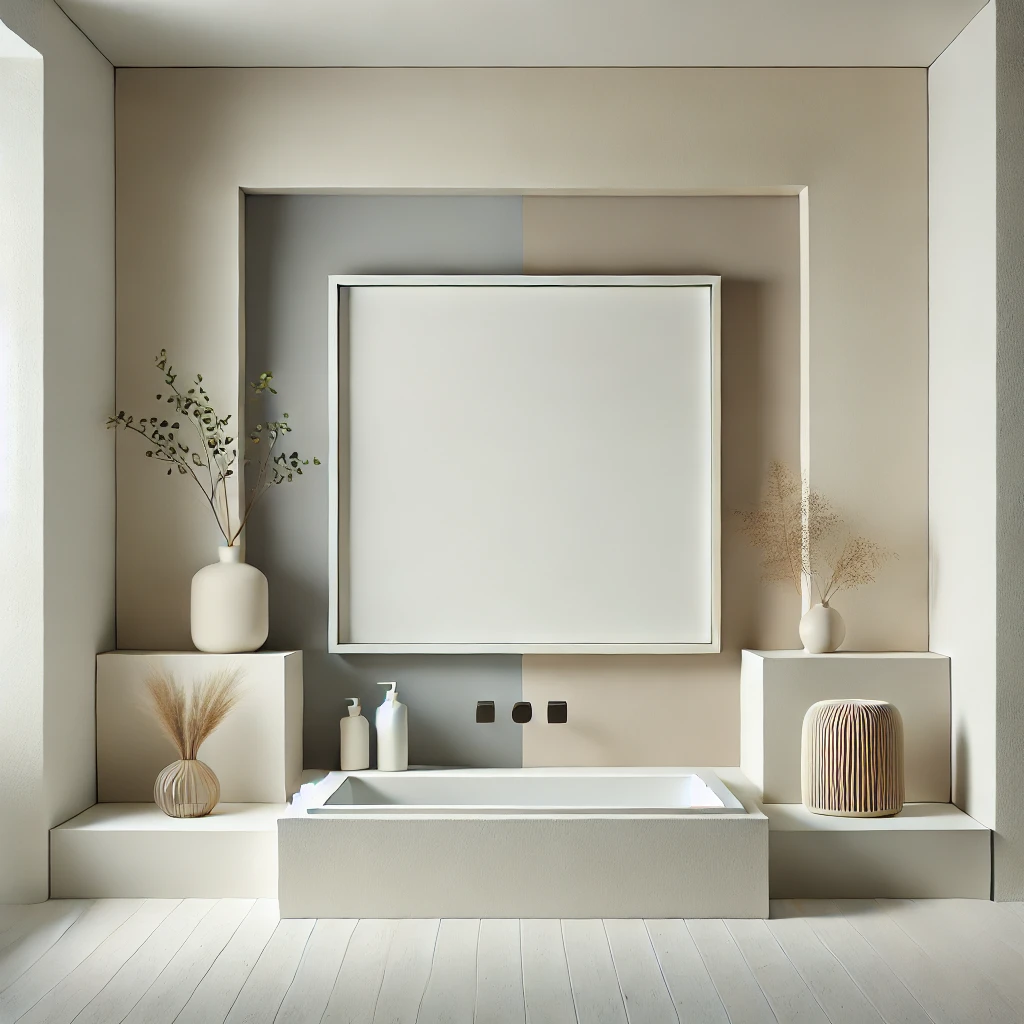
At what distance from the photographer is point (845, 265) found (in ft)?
11.2

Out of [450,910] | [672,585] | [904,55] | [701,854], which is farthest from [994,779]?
[904,55]

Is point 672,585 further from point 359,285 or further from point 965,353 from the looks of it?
point 359,285

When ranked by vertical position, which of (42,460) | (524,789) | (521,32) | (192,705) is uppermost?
(521,32)

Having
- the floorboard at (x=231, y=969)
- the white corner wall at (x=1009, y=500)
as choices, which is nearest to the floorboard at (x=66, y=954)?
the floorboard at (x=231, y=969)

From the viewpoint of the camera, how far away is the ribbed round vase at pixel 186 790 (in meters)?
3.05

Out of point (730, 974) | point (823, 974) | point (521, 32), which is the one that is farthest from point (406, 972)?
point (521, 32)

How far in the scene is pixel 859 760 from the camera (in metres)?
3.03

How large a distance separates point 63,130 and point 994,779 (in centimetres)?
331

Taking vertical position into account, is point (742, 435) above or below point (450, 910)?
above

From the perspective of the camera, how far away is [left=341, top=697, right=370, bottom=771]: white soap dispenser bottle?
335 cm

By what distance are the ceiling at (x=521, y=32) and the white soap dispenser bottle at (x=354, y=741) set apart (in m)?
2.10

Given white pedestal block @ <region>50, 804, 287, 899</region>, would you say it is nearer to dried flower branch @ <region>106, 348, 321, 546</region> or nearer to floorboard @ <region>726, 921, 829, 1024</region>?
dried flower branch @ <region>106, 348, 321, 546</region>

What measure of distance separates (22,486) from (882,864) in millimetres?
2696

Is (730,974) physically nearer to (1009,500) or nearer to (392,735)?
(392,735)
